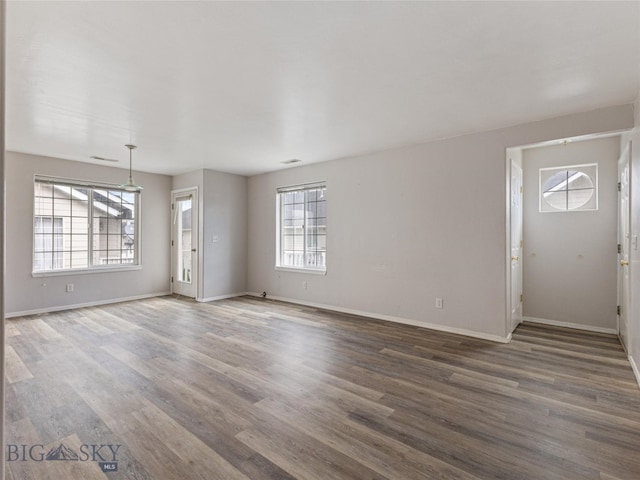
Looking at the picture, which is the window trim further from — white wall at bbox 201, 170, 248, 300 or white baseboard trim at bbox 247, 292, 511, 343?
white wall at bbox 201, 170, 248, 300

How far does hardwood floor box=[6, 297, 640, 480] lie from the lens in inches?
71.1

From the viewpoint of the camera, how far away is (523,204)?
192 inches

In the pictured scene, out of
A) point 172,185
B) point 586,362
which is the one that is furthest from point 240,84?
point 172,185

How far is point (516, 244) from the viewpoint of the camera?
4.49 meters

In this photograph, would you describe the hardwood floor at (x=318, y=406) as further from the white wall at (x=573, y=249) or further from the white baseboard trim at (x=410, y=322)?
the white wall at (x=573, y=249)

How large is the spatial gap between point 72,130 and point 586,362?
6.18 m

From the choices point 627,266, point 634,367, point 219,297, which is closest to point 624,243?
point 627,266

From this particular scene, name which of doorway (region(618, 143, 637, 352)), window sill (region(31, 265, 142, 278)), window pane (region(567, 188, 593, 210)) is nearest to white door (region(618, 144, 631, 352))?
doorway (region(618, 143, 637, 352))

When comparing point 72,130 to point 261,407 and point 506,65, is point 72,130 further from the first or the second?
point 506,65

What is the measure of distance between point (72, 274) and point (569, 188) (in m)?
7.82

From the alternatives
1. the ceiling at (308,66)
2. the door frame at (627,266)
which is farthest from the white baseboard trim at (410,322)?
the ceiling at (308,66)

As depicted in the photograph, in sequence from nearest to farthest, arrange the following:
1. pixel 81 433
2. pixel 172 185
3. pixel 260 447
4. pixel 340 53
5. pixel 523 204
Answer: pixel 260 447 → pixel 81 433 → pixel 340 53 → pixel 523 204 → pixel 172 185

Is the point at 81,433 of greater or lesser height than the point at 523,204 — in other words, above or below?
below

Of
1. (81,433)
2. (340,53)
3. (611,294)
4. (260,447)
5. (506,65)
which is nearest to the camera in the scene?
(260,447)
